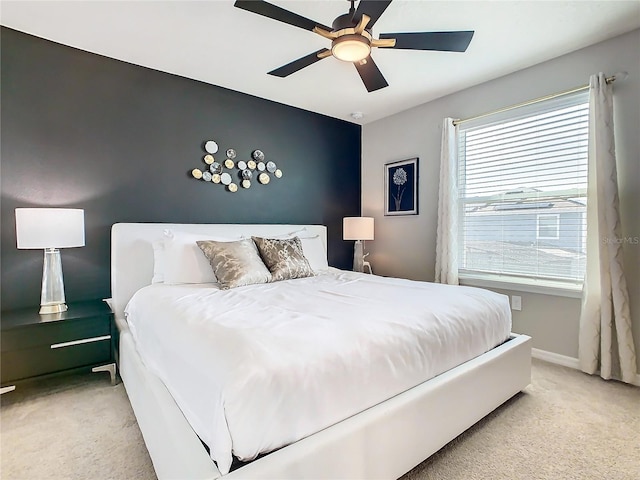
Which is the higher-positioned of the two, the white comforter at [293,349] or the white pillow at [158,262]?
the white pillow at [158,262]

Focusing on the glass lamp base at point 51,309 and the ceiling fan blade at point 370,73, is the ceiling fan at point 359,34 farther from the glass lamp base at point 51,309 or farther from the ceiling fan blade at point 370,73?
the glass lamp base at point 51,309

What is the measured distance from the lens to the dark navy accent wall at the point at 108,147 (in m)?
2.43

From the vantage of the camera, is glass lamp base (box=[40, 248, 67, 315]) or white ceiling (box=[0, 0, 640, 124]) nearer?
white ceiling (box=[0, 0, 640, 124])

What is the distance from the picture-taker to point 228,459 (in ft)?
3.33

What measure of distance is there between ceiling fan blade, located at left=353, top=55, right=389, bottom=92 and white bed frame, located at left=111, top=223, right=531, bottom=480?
72.6 inches

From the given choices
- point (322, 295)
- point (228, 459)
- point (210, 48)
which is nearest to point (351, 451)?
point (228, 459)

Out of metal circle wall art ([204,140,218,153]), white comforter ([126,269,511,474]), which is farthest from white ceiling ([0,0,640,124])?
white comforter ([126,269,511,474])

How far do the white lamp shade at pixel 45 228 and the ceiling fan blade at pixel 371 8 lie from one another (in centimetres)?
220

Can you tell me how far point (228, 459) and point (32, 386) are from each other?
2.20 meters

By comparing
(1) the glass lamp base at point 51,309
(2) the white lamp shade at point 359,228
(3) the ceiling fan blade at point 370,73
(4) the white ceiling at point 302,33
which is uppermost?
(4) the white ceiling at point 302,33

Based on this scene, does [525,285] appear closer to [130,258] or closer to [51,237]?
[130,258]

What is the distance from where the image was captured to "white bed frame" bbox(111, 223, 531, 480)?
3.58 ft

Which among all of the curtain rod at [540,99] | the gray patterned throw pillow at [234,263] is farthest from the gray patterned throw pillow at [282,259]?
the curtain rod at [540,99]

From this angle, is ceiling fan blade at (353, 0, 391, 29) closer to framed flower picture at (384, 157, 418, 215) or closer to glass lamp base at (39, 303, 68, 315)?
framed flower picture at (384, 157, 418, 215)
